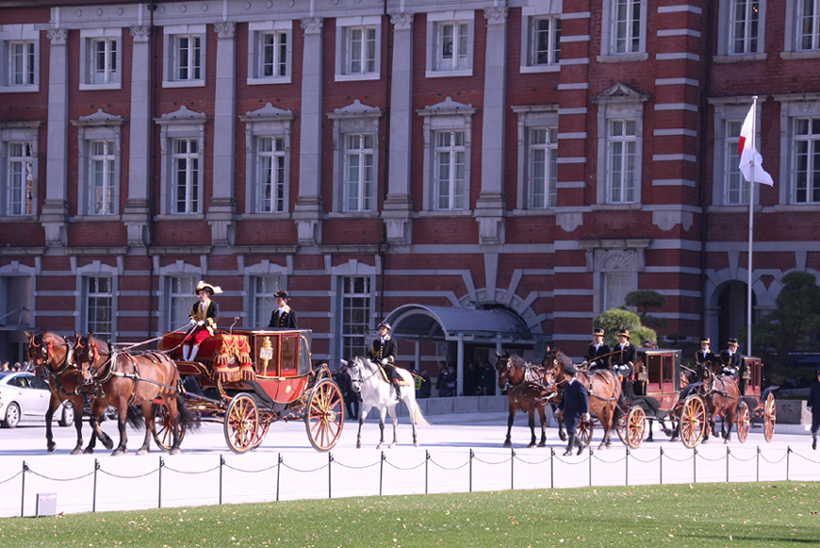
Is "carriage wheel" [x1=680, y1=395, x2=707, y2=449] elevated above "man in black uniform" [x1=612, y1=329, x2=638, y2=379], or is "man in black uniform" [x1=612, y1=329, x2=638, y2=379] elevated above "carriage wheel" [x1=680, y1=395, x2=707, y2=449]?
"man in black uniform" [x1=612, y1=329, x2=638, y2=379]

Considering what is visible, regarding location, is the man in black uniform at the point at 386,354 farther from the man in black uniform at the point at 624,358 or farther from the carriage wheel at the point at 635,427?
the carriage wheel at the point at 635,427

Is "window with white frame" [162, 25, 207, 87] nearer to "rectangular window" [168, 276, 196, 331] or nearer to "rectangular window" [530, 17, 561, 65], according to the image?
"rectangular window" [168, 276, 196, 331]

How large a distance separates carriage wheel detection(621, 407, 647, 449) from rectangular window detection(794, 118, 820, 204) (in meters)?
14.9

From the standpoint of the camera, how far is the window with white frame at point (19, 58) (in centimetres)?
4662

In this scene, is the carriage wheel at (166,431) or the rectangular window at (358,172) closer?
the carriage wheel at (166,431)

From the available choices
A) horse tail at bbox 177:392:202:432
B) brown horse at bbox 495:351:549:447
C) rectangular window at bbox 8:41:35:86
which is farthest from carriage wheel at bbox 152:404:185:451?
rectangular window at bbox 8:41:35:86

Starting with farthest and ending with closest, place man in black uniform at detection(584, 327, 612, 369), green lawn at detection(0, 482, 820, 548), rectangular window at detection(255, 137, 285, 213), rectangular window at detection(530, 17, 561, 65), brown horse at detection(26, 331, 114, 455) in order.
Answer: rectangular window at detection(255, 137, 285, 213) < rectangular window at detection(530, 17, 561, 65) < man in black uniform at detection(584, 327, 612, 369) < brown horse at detection(26, 331, 114, 455) < green lawn at detection(0, 482, 820, 548)

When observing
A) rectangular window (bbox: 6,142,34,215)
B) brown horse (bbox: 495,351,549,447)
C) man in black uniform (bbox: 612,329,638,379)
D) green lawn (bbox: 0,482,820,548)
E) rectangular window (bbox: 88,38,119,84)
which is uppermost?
rectangular window (bbox: 88,38,119,84)

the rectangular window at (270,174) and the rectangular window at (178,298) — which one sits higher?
the rectangular window at (270,174)

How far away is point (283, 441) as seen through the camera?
2670cm

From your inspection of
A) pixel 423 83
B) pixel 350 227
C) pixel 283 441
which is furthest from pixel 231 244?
pixel 283 441

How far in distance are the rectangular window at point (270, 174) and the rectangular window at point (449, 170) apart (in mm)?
4894

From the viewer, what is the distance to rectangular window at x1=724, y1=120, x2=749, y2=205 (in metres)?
39.2

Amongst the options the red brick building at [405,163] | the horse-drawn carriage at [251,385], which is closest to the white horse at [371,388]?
the horse-drawn carriage at [251,385]
